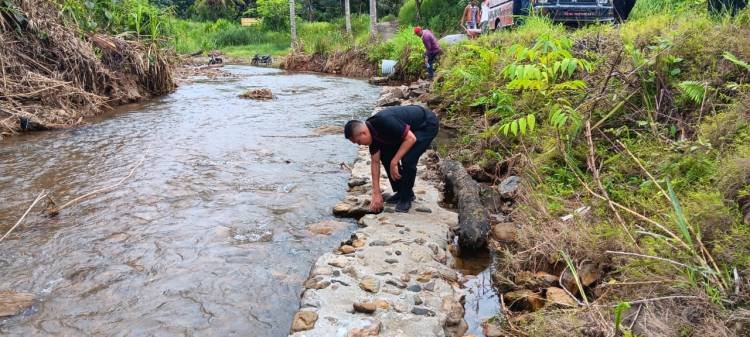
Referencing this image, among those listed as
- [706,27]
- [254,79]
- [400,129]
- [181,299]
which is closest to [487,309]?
[400,129]

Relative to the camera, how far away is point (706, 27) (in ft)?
15.5

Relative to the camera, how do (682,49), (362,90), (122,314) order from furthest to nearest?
(362,90), (682,49), (122,314)

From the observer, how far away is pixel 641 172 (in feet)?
12.7

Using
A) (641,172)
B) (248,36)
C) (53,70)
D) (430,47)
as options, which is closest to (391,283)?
(641,172)

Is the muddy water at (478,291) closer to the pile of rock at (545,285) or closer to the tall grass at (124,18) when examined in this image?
the pile of rock at (545,285)

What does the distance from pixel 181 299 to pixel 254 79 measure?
49.4ft

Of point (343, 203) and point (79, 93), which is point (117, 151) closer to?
point (79, 93)

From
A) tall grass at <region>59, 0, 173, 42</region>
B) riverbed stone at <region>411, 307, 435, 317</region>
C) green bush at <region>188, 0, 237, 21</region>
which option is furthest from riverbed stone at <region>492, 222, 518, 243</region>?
green bush at <region>188, 0, 237, 21</region>

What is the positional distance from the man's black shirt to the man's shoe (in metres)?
0.57

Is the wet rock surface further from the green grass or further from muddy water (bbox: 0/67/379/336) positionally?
the green grass

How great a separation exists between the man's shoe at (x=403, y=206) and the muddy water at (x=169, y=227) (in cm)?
71

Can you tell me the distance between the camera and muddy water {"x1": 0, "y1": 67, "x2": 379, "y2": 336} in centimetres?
320

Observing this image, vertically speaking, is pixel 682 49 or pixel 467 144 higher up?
pixel 682 49

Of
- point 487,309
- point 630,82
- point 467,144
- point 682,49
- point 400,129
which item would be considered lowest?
point 487,309
